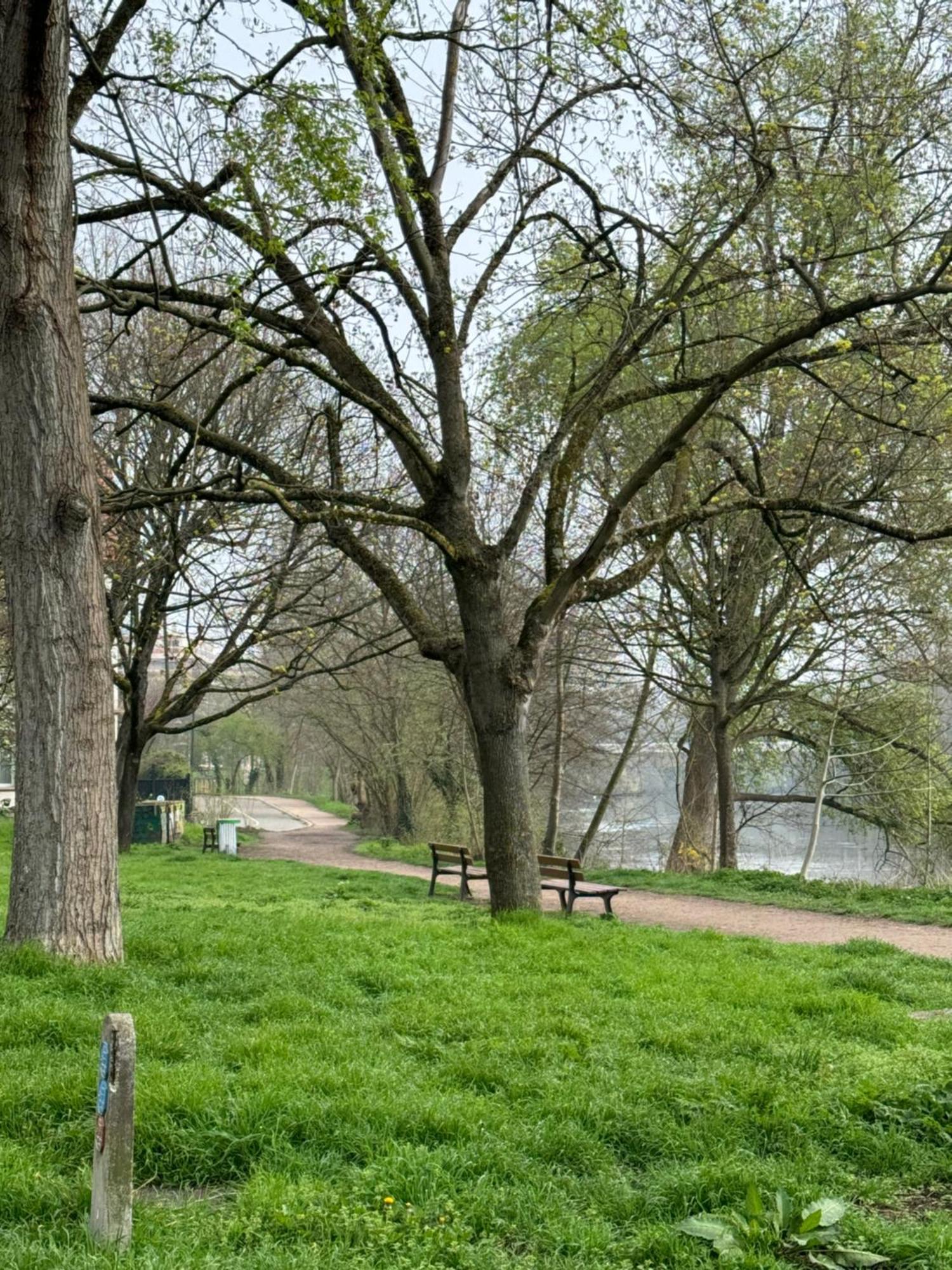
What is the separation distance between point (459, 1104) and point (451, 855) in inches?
533

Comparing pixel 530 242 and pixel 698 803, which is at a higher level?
pixel 530 242

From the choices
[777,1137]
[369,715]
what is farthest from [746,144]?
[369,715]

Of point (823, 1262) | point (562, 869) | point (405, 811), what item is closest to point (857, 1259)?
point (823, 1262)

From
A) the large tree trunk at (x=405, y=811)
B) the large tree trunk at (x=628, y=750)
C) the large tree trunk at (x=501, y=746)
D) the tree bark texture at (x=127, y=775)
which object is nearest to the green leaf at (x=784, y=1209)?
the large tree trunk at (x=501, y=746)

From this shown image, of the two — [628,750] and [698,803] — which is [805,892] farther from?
[628,750]

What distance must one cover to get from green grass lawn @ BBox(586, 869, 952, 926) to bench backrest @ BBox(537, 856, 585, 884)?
10.1ft

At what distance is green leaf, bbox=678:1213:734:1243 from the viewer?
3.73 m

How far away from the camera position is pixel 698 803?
948 inches

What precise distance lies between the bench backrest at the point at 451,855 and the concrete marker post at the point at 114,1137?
13.9 meters

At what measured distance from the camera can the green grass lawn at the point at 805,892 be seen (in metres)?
14.7

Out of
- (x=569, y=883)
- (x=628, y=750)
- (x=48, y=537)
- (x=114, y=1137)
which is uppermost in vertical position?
(x=48, y=537)

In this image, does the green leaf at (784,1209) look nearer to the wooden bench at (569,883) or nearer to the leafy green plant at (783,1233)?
the leafy green plant at (783,1233)

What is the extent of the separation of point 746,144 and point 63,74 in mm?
5985

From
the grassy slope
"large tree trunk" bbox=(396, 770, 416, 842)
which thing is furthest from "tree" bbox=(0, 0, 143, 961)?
"large tree trunk" bbox=(396, 770, 416, 842)
